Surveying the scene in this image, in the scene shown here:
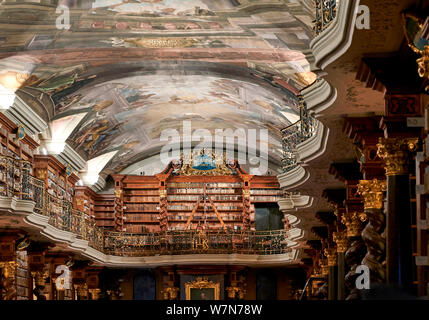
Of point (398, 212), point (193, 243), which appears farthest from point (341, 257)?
point (193, 243)

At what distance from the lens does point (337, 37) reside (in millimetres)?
6930

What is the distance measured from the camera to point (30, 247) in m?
17.3

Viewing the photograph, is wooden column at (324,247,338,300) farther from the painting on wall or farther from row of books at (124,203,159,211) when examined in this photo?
row of books at (124,203,159,211)

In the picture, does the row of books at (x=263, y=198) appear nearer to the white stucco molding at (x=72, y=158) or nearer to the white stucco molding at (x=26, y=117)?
the white stucco molding at (x=72, y=158)

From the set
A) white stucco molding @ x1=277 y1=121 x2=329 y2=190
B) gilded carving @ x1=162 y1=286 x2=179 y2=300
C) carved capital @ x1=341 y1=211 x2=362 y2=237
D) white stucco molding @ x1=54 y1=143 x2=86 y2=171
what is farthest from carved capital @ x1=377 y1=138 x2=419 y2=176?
gilded carving @ x1=162 y1=286 x2=179 y2=300

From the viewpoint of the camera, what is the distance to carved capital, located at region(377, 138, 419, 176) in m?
7.39

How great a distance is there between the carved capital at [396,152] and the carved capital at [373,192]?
1.32 m

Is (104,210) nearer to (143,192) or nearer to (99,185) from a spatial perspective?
(99,185)

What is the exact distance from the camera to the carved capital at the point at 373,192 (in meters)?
8.73

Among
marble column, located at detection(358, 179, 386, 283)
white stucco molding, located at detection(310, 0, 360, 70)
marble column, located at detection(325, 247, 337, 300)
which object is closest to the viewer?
white stucco molding, located at detection(310, 0, 360, 70)

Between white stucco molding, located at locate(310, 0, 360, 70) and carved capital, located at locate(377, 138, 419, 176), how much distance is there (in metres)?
0.94

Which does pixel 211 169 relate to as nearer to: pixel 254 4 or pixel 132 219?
pixel 132 219

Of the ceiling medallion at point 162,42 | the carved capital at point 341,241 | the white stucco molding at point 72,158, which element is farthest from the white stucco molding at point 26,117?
the carved capital at point 341,241

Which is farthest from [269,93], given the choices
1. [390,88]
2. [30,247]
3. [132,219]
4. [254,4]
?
[390,88]
